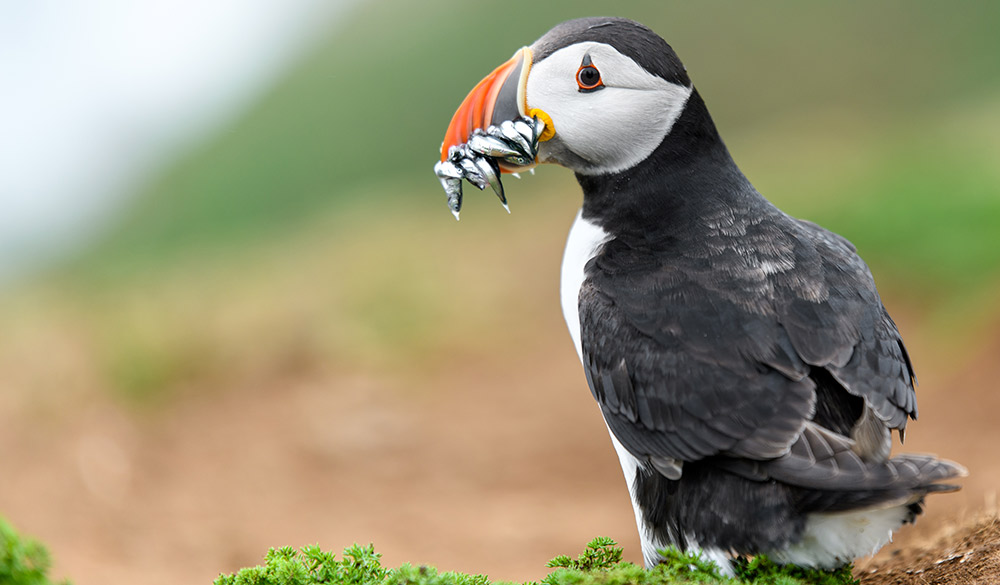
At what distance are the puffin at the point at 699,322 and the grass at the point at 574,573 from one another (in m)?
0.08

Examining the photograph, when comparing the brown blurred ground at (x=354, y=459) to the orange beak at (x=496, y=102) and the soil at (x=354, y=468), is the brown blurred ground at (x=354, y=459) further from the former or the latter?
the orange beak at (x=496, y=102)

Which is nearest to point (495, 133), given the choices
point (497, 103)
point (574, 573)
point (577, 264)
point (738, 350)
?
point (497, 103)

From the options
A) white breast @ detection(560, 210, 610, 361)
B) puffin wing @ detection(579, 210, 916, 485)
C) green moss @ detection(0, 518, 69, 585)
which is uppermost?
white breast @ detection(560, 210, 610, 361)

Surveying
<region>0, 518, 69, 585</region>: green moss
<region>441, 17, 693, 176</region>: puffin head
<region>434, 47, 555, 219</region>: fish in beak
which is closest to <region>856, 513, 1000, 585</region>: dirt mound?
<region>441, 17, 693, 176</region>: puffin head

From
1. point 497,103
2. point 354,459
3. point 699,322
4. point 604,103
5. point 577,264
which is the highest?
point 354,459

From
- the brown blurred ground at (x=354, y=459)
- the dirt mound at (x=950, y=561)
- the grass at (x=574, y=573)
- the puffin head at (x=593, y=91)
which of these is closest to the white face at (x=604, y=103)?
the puffin head at (x=593, y=91)

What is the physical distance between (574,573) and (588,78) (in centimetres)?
195

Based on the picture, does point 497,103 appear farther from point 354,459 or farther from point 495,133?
point 354,459

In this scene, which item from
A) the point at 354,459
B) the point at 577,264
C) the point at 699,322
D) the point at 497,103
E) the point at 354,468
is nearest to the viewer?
the point at 699,322

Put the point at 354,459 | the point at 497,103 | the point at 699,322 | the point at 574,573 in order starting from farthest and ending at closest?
1. the point at 354,459
2. the point at 497,103
3. the point at 699,322
4. the point at 574,573

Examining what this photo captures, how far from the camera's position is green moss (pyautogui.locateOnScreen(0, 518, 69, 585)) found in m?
2.61

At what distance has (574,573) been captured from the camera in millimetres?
3432

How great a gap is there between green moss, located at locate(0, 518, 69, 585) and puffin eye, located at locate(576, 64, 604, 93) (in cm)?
258

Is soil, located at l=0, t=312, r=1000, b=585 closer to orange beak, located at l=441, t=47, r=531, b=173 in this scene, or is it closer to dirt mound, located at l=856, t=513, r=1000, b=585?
dirt mound, located at l=856, t=513, r=1000, b=585
